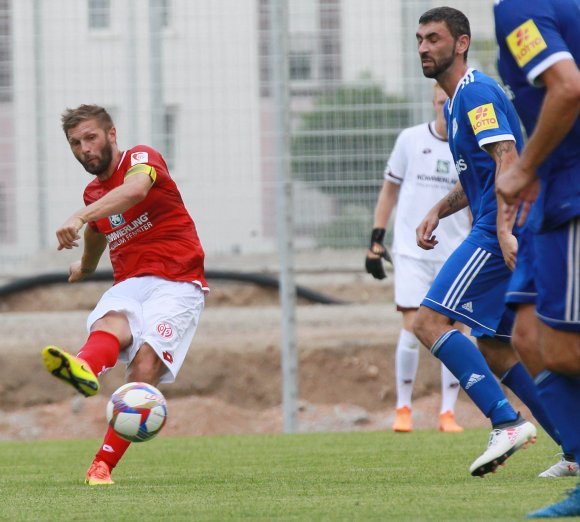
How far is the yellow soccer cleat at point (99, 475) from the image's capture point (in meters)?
6.47

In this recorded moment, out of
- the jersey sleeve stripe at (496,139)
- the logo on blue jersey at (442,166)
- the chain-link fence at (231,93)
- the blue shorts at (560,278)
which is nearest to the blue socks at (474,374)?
the jersey sleeve stripe at (496,139)

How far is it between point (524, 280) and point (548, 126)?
758 mm

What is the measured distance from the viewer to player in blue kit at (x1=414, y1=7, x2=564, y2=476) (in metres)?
6.19

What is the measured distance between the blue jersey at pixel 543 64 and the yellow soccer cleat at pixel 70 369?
242 centimetres

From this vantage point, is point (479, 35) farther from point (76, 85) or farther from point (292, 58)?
point (76, 85)

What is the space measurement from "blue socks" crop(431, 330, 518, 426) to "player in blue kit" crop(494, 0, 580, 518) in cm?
170

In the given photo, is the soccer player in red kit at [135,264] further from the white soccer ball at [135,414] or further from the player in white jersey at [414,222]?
the player in white jersey at [414,222]

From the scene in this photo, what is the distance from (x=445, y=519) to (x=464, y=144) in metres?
2.43

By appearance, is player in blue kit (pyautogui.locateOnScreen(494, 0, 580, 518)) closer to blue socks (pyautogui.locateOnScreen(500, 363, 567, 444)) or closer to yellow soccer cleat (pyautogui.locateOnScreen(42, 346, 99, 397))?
blue socks (pyautogui.locateOnScreen(500, 363, 567, 444))

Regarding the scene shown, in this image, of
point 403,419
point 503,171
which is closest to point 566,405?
point 503,171

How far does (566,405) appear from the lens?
4457 mm

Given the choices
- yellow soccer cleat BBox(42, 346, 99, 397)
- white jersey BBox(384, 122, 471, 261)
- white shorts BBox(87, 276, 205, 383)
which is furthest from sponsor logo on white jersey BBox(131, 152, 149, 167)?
white jersey BBox(384, 122, 471, 261)

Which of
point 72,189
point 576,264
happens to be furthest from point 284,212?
point 576,264

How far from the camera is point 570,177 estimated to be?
4.30 m
